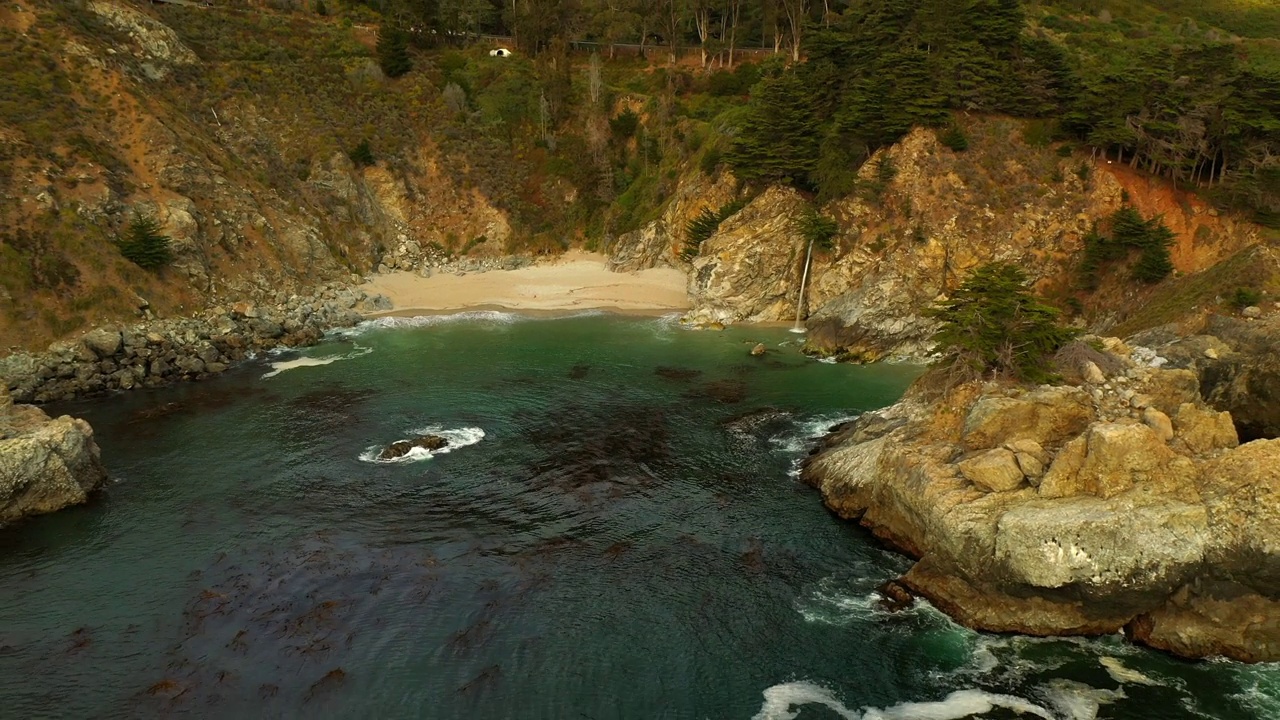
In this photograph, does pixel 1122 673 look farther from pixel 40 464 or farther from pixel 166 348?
pixel 166 348

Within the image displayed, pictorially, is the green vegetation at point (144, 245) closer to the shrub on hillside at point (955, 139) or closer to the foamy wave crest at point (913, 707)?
the foamy wave crest at point (913, 707)

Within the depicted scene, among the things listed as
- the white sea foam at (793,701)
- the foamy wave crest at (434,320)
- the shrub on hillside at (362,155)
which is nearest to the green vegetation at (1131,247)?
the white sea foam at (793,701)

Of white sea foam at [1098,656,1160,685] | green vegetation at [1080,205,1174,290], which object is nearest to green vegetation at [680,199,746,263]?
green vegetation at [1080,205,1174,290]

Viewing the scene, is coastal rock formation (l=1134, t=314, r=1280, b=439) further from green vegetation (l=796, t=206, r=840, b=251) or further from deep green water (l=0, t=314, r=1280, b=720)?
green vegetation (l=796, t=206, r=840, b=251)

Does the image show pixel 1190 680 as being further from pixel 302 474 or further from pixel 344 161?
pixel 344 161

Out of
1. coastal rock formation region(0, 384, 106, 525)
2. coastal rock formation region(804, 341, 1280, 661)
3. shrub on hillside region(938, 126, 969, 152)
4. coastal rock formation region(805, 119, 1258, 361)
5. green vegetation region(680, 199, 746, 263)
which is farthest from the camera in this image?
green vegetation region(680, 199, 746, 263)

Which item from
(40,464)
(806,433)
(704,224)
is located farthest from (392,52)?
(806,433)

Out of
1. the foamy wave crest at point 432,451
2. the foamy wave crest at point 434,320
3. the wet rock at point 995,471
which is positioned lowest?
the foamy wave crest at point 432,451
